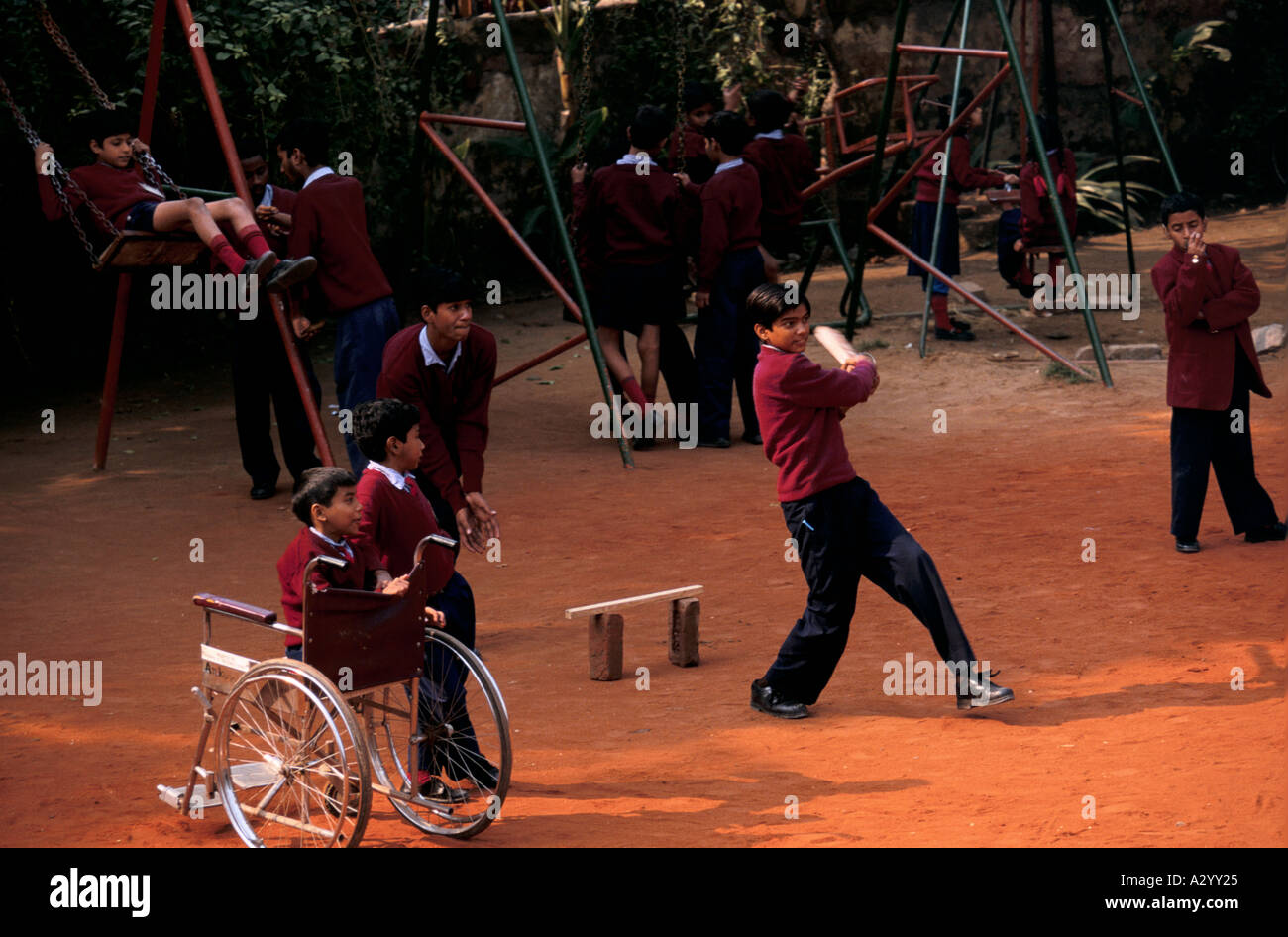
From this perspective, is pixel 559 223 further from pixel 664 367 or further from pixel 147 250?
pixel 147 250

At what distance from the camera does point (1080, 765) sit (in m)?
4.75

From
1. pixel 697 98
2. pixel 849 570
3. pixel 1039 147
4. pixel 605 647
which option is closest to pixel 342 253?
pixel 605 647

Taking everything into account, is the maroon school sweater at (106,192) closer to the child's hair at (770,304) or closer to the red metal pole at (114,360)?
the red metal pole at (114,360)

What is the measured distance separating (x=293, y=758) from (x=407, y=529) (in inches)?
32.2

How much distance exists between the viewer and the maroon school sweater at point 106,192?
27.4 feet

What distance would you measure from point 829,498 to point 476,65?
40.6 ft

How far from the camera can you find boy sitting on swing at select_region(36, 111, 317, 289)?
25.6ft

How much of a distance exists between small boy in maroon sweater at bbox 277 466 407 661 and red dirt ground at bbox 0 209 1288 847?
0.80 m

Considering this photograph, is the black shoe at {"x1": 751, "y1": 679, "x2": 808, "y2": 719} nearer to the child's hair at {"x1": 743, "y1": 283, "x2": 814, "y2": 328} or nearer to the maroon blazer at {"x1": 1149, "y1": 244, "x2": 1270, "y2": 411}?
the child's hair at {"x1": 743, "y1": 283, "x2": 814, "y2": 328}

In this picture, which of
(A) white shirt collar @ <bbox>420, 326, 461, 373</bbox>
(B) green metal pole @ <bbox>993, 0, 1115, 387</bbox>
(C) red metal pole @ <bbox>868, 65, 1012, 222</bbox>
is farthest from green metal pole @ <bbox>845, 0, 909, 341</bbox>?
(A) white shirt collar @ <bbox>420, 326, 461, 373</bbox>

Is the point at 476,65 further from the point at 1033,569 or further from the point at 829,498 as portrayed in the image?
the point at 829,498

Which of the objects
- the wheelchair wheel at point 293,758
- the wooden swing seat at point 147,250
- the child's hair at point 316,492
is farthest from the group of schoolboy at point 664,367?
the wheelchair wheel at point 293,758

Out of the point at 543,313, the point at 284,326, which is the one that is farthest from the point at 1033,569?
the point at 543,313

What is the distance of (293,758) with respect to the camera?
14.1 feet
